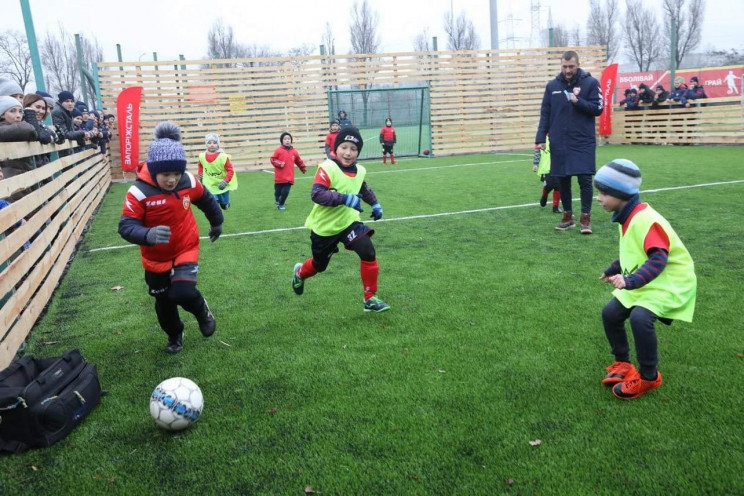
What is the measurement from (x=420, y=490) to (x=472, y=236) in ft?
Result: 19.0

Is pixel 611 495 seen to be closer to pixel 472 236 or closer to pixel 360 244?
pixel 360 244

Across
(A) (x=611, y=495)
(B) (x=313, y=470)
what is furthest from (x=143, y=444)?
(A) (x=611, y=495)

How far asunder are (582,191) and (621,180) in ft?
16.0

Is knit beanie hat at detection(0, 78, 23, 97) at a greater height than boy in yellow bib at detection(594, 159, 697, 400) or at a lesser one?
greater

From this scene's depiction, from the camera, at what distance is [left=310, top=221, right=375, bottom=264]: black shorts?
16.8ft

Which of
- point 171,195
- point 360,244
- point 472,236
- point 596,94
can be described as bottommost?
point 472,236

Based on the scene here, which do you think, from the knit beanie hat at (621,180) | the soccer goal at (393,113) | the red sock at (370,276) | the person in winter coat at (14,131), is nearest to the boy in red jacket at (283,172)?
the person in winter coat at (14,131)

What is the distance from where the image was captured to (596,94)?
7.92 meters

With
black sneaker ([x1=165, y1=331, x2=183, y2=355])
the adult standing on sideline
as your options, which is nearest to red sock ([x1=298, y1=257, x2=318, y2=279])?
black sneaker ([x1=165, y1=331, x2=183, y2=355])

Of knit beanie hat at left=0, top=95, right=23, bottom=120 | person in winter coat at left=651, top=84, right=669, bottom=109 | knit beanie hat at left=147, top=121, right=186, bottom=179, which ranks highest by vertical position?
knit beanie hat at left=0, top=95, right=23, bottom=120

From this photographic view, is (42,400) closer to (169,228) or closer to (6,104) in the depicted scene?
(169,228)

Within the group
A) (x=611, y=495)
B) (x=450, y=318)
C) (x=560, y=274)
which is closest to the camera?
(x=611, y=495)

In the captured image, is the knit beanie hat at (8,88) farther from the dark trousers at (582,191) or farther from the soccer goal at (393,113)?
the soccer goal at (393,113)

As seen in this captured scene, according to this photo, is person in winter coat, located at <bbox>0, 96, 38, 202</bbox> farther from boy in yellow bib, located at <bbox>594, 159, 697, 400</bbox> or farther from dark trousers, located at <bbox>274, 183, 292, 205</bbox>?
dark trousers, located at <bbox>274, 183, 292, 205</bbox>
